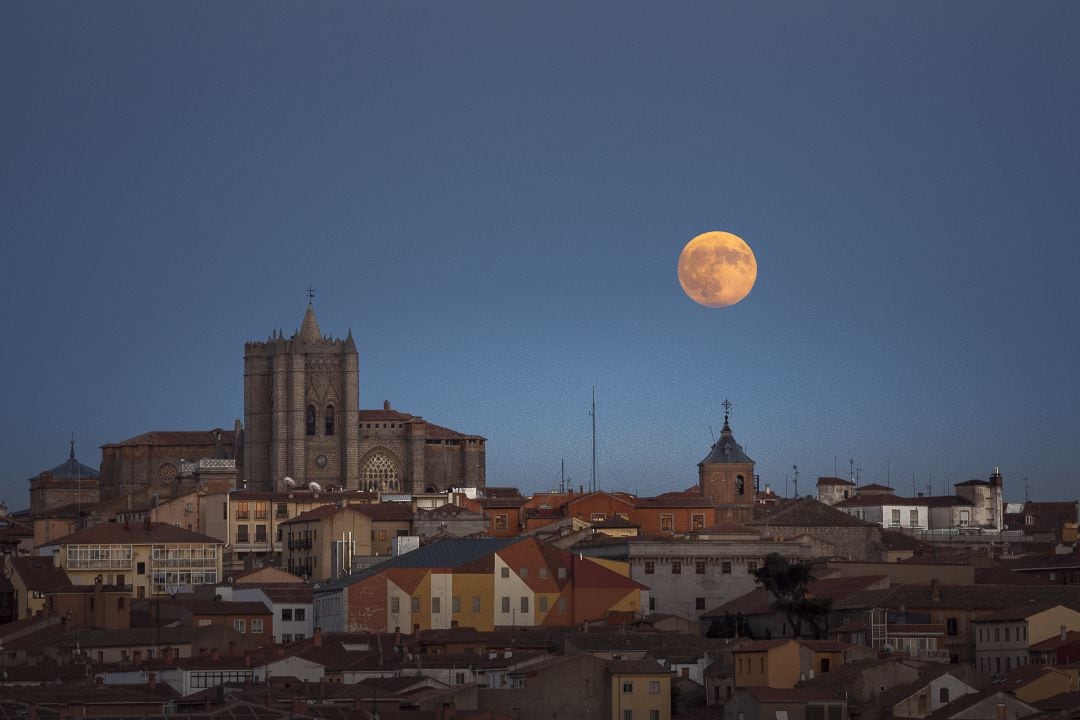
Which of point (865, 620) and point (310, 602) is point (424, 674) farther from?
point (310, 602)

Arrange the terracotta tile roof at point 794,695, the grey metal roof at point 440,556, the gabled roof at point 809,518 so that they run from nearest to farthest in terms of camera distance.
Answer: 1. the terracotta tile roof at point 794,695
2. the grey metal roof at point 440,556
3. the gabled roof at point 809,518

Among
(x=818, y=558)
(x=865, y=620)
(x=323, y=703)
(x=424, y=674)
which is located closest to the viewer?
(x=323, y=703)

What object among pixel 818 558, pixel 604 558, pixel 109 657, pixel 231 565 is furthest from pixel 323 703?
pixel 231 565

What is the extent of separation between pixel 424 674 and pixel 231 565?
146 feet

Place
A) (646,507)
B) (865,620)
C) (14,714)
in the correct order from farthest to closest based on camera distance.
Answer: (646,507)
(865,620)
(14,714)

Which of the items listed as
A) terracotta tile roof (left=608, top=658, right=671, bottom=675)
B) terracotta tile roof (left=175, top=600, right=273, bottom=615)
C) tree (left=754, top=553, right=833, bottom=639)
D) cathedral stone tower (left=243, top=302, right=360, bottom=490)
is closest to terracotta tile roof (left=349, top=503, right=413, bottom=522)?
terracotta tile roof (left=175, top=600, right=273, bottom=615)

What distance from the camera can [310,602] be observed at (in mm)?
89375

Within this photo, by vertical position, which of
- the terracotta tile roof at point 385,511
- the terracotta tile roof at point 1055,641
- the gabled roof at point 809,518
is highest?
the terracotta tile roof at point 385,511

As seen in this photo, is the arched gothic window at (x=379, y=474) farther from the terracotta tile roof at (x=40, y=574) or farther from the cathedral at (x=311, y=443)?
the terracotta tile roof at (x=40, y=574)

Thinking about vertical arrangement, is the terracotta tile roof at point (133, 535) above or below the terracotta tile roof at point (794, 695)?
above

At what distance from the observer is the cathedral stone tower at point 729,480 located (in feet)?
376

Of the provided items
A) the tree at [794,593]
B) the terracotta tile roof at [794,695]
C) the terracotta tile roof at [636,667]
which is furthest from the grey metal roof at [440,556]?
the terracotta tile roof at [794,695]

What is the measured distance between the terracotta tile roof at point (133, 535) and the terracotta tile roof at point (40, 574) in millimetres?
2432

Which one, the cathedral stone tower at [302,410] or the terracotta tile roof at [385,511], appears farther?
the cathedral stone tower at [302,410]
